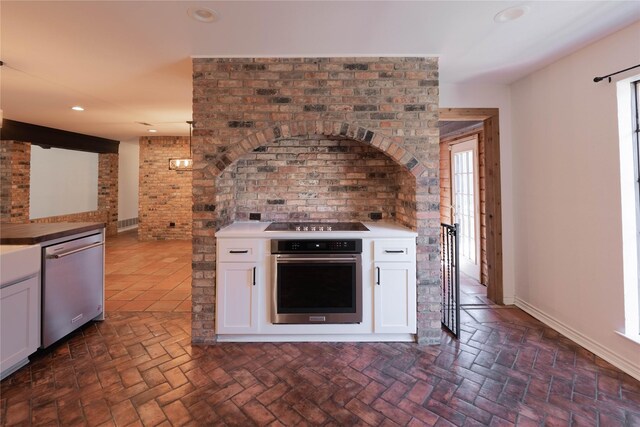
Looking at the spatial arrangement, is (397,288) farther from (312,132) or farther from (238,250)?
(312,132)

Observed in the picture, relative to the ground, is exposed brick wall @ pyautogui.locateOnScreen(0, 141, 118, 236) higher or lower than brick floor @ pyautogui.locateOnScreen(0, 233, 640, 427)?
higher

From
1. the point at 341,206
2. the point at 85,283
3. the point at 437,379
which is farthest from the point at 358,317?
the point at 85,283

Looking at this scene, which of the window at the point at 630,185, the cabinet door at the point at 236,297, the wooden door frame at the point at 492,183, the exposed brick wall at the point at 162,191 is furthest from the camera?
the exposed brick wall at the point at 162,191

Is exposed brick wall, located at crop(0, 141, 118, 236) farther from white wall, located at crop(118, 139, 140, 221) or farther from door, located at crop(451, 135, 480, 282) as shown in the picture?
door, located at crop(451, 135, 480, 282)

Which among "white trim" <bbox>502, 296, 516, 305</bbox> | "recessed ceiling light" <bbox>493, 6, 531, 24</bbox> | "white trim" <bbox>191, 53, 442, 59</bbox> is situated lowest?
"white trim" <bbox>502, 296, 516, 305</bbox>

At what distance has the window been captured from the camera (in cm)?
233

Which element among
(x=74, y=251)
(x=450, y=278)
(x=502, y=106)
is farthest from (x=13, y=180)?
(x=502, y=106)

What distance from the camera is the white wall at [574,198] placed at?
2.38 meters

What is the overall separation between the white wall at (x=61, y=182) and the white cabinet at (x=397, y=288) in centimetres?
773

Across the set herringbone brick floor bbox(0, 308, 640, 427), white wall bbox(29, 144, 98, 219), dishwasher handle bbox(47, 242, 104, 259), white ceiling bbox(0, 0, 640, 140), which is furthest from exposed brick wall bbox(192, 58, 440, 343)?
white wall bbox(29, 144, 98, 219)

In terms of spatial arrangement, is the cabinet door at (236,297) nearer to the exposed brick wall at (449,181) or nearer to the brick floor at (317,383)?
the brick floor at (317,383)

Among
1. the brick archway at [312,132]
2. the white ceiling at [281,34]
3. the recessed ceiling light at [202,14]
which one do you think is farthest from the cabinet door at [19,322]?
the recessed ceiling light at [202,14]

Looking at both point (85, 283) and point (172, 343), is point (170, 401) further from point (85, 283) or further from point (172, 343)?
point (85, 283)

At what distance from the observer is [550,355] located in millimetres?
2471
